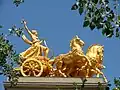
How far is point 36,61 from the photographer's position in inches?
920

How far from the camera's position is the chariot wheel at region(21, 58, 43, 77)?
23.1 m

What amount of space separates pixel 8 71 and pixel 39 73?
407 inches

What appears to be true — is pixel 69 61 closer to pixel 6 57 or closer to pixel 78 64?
pixel 78 64

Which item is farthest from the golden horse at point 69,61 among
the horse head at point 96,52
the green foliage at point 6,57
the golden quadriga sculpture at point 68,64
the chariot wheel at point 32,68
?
the green foliage at point 6,57

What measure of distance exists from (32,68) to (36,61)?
35cm

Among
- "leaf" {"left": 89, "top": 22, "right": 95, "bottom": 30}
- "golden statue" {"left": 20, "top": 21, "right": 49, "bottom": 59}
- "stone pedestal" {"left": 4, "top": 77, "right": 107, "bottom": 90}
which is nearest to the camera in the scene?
"leaf" {"left": 89, "top": 22, "right": 95, "bottom": 30}

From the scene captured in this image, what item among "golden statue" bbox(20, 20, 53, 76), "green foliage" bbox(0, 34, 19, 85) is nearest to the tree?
"green foliage" bbox(0, 34, 19, 85)

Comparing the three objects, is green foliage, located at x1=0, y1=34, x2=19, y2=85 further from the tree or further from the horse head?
the horse head

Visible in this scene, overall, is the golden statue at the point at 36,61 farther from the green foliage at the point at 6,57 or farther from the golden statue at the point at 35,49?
the green foliage at the point at 6,57

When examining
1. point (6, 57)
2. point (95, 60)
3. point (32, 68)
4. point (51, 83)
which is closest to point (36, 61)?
point (32, 68)

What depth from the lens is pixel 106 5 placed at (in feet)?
32.4

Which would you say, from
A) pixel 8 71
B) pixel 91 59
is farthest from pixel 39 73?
pixel 8 71

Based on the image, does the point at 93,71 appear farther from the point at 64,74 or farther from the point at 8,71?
the point at 8,71

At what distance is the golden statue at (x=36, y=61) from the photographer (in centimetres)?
2316
